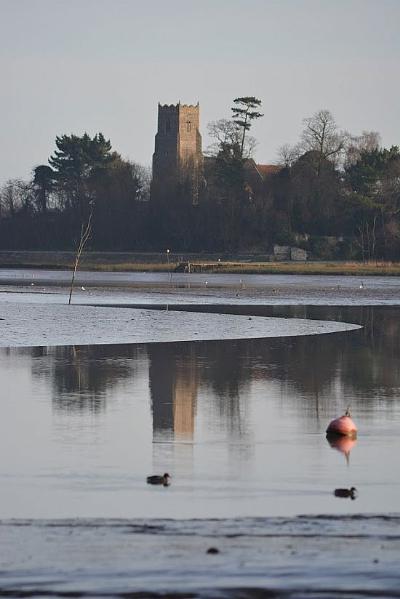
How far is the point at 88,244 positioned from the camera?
501 ft

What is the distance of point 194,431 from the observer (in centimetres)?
2080

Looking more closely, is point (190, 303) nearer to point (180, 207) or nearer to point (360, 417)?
point (360, 417)

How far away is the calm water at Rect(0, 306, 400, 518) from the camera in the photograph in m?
15.3

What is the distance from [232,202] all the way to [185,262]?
17.9 m

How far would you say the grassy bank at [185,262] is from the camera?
363 ft

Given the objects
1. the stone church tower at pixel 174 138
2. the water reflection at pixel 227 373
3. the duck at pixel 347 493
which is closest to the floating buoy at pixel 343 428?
the water reflection at pixel 227 373

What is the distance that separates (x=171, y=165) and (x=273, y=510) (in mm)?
169446

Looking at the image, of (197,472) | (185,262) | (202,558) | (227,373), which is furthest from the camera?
(185,262)

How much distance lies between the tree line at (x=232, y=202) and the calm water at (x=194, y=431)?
89.7m

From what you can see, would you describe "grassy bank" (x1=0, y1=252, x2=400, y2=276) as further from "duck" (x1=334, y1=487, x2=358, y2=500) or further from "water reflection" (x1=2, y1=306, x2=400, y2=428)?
"duck" (x1=334, y1=487, x2=358, y2=500)

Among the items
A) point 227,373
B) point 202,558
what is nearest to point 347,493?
point 202,558

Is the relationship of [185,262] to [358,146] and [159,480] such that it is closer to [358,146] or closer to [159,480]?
[358,146]

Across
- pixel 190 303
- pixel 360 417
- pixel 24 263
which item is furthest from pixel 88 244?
pixel 360 417

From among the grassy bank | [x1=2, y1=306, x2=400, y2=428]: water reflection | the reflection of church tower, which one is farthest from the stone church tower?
the reflection of church tower
